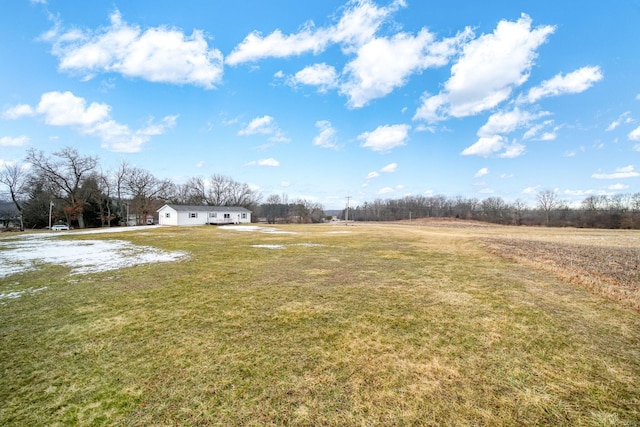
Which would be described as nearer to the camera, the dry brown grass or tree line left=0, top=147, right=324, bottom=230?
the dry brown grass

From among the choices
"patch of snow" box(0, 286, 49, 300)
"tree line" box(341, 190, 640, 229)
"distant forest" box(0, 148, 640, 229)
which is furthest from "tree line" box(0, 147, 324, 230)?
"tree line" box(341, 190, 640, 229)

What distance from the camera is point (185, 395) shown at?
2816mm

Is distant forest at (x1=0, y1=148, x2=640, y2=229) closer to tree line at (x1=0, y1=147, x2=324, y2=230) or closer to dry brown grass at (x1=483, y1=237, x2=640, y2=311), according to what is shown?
tree line at (x1=0, y1=147, x2=324, y2=230)

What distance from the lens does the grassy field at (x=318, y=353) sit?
8.57 ft

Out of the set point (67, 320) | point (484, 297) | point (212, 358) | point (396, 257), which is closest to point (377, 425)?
point (212, 358)

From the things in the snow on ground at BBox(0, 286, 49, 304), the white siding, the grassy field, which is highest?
the white siding

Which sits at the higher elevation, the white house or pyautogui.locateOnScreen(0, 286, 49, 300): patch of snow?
the white house

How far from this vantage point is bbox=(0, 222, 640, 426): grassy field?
261cm

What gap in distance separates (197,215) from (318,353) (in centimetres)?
4501

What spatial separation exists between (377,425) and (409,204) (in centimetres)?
9457

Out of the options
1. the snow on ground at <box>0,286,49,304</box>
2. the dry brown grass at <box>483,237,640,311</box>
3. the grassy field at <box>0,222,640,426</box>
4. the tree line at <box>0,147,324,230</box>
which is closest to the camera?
the grassy field at <box>0,222,640,426</box>

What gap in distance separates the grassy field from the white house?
3639cm

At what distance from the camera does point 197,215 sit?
4362 cm

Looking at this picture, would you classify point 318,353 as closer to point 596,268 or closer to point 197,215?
point 596,268
